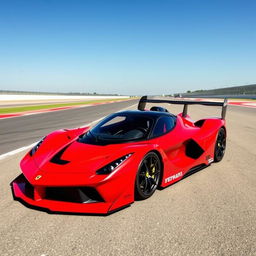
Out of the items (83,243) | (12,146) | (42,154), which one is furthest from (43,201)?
(12,146)

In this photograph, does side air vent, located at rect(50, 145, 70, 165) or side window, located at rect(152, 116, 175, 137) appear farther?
A: side window, located at rect(152, 116, 175, 137)

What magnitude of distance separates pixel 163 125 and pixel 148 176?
3.49ft

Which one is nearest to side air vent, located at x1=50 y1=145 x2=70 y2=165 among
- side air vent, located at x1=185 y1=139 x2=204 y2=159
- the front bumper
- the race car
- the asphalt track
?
the race car

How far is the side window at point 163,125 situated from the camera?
3.78 meters

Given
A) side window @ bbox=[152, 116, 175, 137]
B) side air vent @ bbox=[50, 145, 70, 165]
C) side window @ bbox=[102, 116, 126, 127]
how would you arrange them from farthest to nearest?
side window @ bbox=[102, 116, 126, 127]
side window @ bbox=[152, 116, 175, 137]
side air vent @ bbox=[50, 145, 70, 165]

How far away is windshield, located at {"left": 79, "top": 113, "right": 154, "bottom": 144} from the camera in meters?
3.61

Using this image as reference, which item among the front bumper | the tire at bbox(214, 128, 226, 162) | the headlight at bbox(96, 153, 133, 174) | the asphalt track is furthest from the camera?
the tire at bbox(214, 128, 226, 162)

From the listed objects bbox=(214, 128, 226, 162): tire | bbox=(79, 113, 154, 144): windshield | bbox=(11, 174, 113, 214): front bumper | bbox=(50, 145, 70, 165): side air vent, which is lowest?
bbox=(214, 128, 226, 162): tire

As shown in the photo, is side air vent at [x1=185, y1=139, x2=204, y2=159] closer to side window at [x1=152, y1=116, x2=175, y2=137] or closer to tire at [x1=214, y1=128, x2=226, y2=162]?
side window at [x1=152, y1=116, x2=175, y2=137]

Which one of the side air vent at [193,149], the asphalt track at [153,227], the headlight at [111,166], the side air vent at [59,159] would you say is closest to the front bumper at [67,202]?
the asphalt track at [153,227]

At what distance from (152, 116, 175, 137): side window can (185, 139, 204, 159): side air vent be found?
439mm

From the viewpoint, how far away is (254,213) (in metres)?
2.88

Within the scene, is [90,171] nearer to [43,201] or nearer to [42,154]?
[43,201]

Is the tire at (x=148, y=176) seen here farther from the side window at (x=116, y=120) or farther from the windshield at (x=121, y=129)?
the side window at (x=116, y=120)
